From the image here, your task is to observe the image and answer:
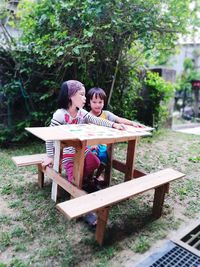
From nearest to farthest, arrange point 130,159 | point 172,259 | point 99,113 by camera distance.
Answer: point 172,259 → point 130,159 → point 99,113

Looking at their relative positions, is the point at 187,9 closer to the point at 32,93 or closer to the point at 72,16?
the point at 72,16

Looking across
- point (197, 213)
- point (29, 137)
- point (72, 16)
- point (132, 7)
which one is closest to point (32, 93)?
point (29, 137)

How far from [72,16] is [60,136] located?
257 cm

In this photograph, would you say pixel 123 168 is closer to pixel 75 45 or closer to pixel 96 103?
pixel 96 103

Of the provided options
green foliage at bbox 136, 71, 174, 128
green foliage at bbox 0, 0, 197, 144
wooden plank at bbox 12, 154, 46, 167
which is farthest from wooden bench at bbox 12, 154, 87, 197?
green foliage at bbox 136, 71, 174, 128

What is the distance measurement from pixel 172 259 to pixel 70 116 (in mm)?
1573

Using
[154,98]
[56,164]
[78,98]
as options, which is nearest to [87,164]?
[56,164]

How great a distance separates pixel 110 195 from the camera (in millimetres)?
1693

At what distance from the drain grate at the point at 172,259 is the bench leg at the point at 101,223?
33 cm

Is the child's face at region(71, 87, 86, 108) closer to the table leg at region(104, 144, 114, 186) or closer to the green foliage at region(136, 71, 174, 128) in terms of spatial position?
the table leg at region(104, 144, 114, 186)

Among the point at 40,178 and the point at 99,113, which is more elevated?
the point at 99,113

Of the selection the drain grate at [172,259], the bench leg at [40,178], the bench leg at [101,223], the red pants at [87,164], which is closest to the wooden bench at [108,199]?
the bench leg at [101,223]

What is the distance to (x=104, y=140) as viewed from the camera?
6.53 ft

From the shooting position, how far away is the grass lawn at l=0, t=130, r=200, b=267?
63.9 inches
